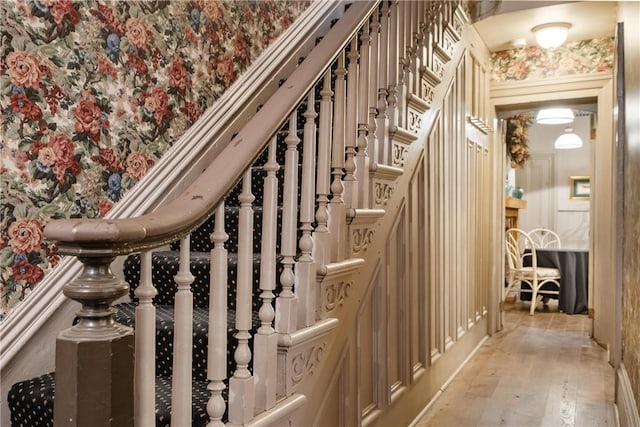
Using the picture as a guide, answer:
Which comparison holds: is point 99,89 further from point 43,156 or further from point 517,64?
point 517,64

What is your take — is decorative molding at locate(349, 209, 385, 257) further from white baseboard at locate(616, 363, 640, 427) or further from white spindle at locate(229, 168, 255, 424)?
white baseboard at locate(616, 363, 640, 427)

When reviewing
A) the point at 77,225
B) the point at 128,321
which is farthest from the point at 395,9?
the point at 77,225

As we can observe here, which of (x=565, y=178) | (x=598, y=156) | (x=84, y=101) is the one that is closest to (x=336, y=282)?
(x=84, y=101)

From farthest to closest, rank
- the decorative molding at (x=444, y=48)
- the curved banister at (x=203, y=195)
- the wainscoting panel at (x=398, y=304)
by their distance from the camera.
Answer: the decorative molding at (x=444, y=48), the wainscoting panel at (x=398, y=304), the curved banister at (x=203, y=195)

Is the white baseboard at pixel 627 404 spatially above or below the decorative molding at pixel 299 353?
below

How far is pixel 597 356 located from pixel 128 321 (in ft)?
11.6

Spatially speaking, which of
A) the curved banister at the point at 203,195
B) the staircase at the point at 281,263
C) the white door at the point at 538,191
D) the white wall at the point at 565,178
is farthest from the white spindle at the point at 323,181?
the white wall at the point at 565,178

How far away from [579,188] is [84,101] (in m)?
8.67

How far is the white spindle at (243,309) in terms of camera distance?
1282 millimetres

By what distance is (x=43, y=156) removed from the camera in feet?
5.65

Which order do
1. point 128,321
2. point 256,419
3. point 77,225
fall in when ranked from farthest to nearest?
1. point 128,321
2. point 256,419
3. point 77,225

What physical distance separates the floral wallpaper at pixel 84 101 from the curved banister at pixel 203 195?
784 mm

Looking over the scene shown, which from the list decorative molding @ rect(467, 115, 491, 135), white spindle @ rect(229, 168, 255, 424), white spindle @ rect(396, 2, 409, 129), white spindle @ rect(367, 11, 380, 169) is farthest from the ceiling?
white spindle @ rect(229, 168, 255, 424)

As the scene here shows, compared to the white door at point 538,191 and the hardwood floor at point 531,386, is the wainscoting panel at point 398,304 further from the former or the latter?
the white door at point 538,191
